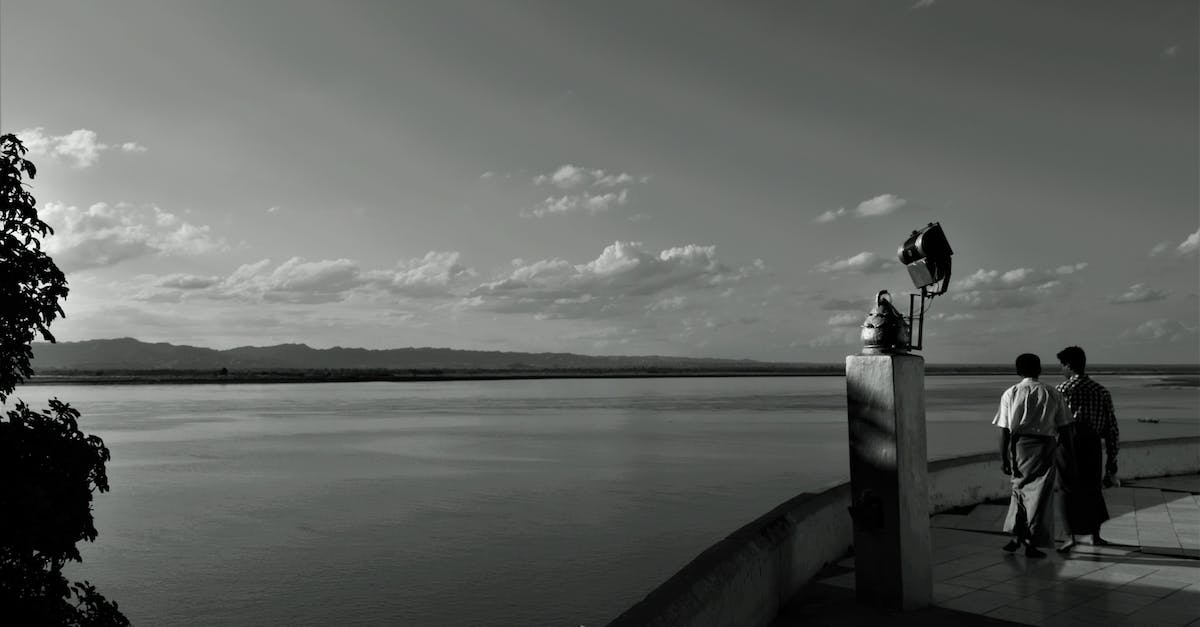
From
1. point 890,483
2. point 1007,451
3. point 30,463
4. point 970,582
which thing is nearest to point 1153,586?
point 970,582

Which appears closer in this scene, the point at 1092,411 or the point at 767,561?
the point at 767,561

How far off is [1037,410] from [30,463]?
6.63 m

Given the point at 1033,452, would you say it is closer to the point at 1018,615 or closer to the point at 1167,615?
the point at 1167,615

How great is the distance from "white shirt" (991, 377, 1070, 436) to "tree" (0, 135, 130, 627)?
6.12m

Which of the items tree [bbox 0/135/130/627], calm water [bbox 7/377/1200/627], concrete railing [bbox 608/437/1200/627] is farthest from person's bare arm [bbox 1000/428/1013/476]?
tree [bbox 0/135/130/627]

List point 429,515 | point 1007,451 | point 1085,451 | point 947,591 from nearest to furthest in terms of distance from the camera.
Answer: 1. point 947,591
2. point 1007,451
3. point 1085,451
4. point 429,515

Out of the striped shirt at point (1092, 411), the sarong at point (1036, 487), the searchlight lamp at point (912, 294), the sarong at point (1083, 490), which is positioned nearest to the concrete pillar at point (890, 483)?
the searchlight lamp at point (912, 294)

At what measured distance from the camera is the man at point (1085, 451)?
254 inches

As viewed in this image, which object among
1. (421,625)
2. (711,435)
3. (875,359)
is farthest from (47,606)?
(711,435)

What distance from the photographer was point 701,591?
12.7 feet

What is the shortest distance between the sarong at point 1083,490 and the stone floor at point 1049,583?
0.23 m

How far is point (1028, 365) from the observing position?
6.46 metres

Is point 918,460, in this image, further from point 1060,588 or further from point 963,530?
point 963,530

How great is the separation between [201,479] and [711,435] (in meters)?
13.0
